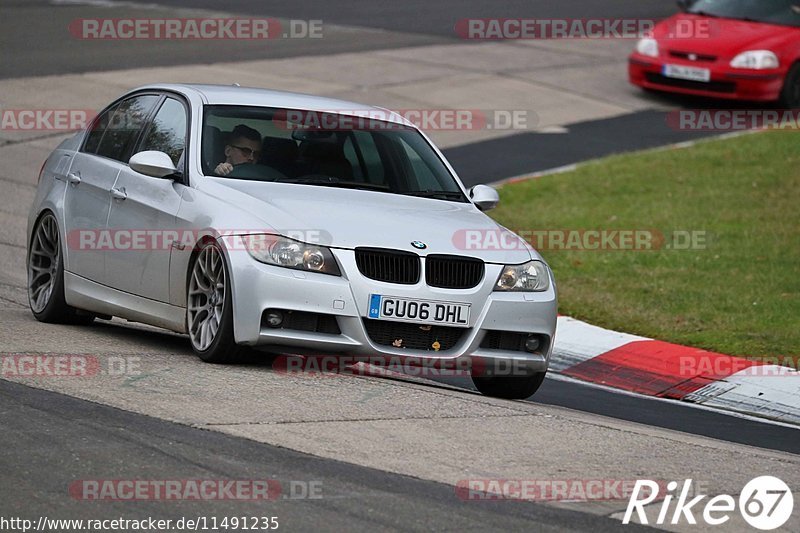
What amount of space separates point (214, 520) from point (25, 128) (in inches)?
523

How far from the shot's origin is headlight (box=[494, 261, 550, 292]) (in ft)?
26.9

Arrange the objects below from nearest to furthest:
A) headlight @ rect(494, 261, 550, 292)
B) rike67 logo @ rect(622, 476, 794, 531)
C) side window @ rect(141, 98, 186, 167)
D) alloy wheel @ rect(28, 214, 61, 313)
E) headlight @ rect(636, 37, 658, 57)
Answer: rike67 logo @ rect(622, 476, 794, 531) < headlight @ rect(494, 261, 550, 292) < side window @ rect(141, 98, 186, 167) < alloy wheel @ rect(28, 214, 61, 313) < headlight @ rect(636, 37, 658, 57)

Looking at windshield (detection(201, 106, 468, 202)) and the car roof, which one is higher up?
the car roof

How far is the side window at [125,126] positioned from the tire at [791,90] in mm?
12864

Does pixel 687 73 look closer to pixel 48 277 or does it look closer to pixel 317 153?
pixel 317 153

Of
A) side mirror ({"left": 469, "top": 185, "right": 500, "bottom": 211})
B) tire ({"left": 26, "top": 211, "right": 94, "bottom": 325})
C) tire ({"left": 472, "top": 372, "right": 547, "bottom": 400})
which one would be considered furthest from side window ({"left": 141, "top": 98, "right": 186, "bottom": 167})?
tire ({"left": 472, "top": 372, "right": 547, "bottom": 400})

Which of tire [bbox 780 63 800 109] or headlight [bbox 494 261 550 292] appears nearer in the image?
headlight [bbox 494 261 550 292]

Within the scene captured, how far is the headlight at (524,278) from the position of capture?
820 cm

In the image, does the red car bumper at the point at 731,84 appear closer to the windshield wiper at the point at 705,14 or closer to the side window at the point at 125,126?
the windshield wiper at the point at 705,14

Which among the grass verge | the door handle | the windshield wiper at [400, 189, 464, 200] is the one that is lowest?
the grass verge

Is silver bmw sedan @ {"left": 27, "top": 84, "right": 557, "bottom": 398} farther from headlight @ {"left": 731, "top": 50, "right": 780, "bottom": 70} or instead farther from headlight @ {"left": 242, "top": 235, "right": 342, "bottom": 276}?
headlight @ {"left": 731, "top": 50, "right": 780, "bottom": 70}

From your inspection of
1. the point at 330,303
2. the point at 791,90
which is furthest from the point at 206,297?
the point at 791,90

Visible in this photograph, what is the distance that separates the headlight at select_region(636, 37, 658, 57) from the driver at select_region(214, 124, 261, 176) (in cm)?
1325

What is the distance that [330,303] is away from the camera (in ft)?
25.4
